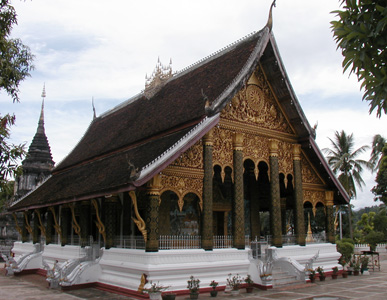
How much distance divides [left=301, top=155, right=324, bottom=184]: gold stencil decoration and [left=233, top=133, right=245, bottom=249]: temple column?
3.37m

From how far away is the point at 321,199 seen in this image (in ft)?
47.2

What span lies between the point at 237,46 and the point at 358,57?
9.30 metres

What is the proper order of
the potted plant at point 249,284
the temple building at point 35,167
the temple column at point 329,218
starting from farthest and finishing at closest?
the temple building at point 35,167
the temple column at point 329,218
the potted plant at point 249,284

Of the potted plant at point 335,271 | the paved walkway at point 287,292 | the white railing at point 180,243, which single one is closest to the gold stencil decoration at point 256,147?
the white railing at point 180,243

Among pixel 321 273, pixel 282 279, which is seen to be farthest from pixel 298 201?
pixel 282 279

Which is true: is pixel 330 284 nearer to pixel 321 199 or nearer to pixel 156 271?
pixel 321 199

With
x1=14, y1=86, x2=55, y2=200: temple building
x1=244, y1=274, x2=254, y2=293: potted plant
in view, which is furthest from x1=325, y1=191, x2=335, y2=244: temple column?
x1=14, y1=86, x2=55, y2=200: temple building

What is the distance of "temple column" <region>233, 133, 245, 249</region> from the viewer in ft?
35.7

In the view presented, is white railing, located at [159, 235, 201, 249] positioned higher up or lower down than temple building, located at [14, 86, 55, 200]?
lower down

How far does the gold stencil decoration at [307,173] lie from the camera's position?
1382 cm

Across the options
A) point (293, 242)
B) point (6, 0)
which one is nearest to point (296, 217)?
point (293, 242)

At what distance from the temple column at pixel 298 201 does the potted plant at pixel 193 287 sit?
4.69 m

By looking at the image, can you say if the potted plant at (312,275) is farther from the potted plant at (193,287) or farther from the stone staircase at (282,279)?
the potted plant at (193,287)

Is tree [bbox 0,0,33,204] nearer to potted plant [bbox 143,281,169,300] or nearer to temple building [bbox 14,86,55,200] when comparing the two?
potted plant [bbox 143,281,169,300]
